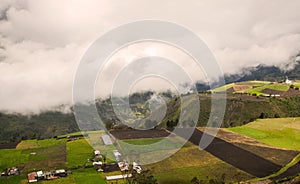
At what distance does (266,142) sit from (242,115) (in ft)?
191

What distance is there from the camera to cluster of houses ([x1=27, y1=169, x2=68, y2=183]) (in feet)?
193

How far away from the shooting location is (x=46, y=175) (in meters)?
60.7

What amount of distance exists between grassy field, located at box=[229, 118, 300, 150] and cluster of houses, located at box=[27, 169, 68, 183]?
180ft

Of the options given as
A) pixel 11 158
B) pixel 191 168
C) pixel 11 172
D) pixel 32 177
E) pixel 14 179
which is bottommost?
pixel 191 168

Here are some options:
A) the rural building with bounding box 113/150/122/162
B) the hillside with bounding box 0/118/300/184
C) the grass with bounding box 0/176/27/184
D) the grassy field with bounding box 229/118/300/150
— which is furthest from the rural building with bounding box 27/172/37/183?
the grassy field with bounding box 229/118/300/150

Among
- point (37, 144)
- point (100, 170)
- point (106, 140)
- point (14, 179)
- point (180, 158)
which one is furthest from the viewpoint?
point (37, 144)

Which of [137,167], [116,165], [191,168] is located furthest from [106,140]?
[191,168]

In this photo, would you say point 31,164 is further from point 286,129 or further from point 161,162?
point 286,129

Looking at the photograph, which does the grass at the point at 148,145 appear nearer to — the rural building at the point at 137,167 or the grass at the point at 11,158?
the rural building at the point at 137,167

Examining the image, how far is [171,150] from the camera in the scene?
67.6m

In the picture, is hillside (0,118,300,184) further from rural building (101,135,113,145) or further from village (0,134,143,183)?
rural building (101,135,113,145)

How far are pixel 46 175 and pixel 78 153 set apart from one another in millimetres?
17424

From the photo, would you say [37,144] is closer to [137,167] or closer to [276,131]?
[137,167]

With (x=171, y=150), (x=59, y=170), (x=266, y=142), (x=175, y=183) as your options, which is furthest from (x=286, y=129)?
(x=59, y=170)
